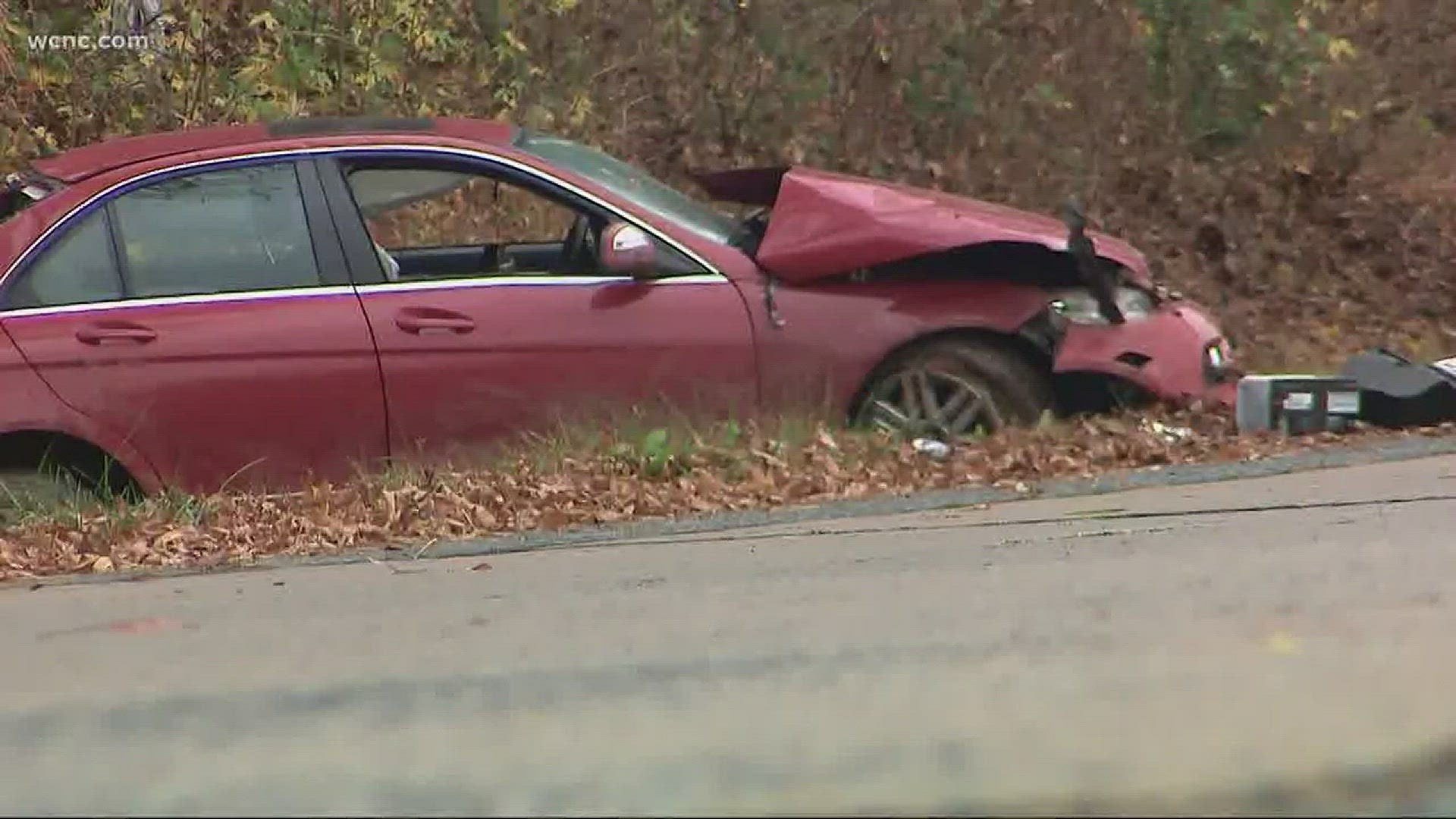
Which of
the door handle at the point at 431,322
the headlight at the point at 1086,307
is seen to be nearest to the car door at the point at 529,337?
the door handle at the point at 431,322

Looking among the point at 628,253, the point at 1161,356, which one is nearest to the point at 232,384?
the point at 628,253

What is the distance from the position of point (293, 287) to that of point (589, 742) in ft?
11.3

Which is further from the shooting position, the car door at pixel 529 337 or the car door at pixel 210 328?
the car door at pixel 529 337

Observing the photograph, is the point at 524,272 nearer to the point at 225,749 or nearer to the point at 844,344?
the point at 844,344

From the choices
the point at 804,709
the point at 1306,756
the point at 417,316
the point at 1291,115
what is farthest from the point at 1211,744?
the point at 1291,115

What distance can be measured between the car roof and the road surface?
1.89 metres

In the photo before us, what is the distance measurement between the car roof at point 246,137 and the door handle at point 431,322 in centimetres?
75

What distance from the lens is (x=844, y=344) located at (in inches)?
279

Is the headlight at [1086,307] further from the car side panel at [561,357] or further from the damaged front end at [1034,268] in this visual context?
the car side panel at [561,357]

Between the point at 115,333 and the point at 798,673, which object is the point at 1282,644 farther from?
the point at 115,333

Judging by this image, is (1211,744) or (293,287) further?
(293,287)

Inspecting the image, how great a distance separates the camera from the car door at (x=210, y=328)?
22.2ft

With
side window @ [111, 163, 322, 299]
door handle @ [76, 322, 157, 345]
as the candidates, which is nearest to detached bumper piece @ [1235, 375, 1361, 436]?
side window @ [111, 163, 322, 299]

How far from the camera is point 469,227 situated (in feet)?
32.4
